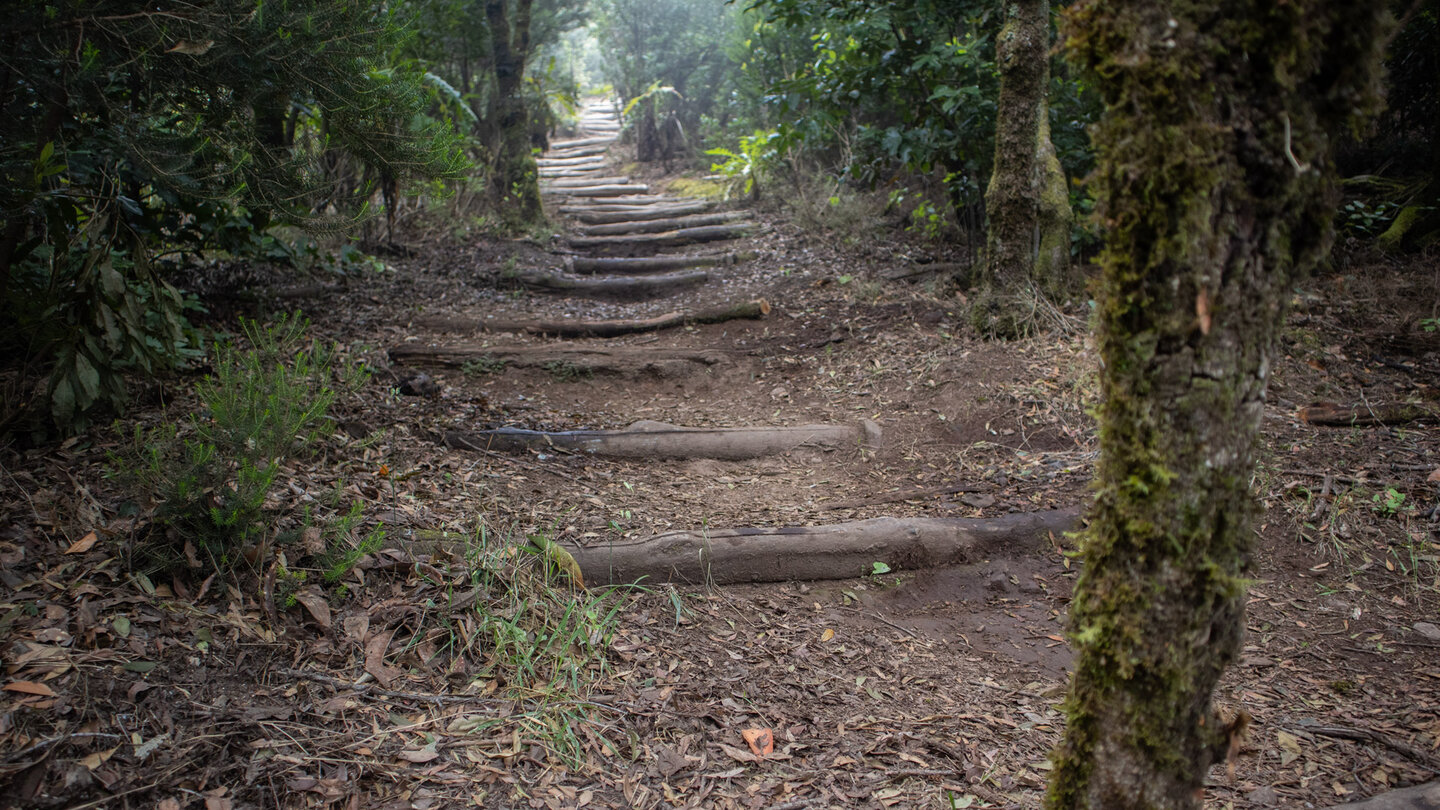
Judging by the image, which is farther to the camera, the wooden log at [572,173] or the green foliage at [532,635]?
the wooden log at [572,173]

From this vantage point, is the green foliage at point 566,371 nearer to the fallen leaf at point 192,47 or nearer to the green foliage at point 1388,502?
the fallen leaf at point 192,47

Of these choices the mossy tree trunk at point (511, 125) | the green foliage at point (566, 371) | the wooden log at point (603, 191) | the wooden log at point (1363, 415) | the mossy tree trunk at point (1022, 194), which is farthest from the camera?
the wooden log at point (603, 191)

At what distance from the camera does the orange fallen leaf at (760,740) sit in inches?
90.3

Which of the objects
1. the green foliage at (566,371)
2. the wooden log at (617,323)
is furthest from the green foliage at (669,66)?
the green foliage at (566,371)

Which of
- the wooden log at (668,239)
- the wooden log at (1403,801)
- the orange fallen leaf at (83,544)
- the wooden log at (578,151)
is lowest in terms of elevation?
the wooden log at (1403,801)

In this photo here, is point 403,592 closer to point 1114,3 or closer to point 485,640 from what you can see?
point 485,640

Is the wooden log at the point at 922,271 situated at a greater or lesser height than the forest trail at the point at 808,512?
greater

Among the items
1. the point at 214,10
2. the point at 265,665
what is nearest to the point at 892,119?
the point at 214,10

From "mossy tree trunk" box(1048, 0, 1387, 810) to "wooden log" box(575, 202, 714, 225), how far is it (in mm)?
9633

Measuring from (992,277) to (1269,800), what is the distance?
406cm

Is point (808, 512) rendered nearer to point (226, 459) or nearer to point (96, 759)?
point (226, 459)

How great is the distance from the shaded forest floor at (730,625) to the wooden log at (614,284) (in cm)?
283

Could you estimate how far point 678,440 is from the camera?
4422 millimetres

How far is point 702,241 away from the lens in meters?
9.54
